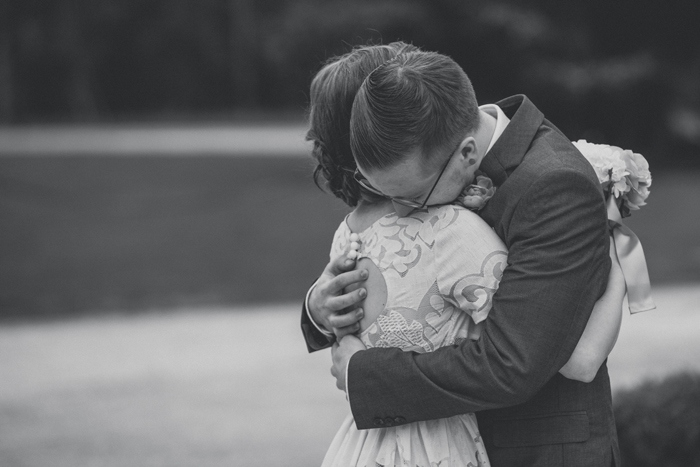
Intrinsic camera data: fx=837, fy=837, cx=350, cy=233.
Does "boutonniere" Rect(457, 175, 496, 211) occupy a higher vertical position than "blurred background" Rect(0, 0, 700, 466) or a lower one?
higher

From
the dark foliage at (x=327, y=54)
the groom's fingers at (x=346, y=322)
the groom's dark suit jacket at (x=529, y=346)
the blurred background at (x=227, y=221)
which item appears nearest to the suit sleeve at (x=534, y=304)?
the groom's dark suit jacket at (x=529, y=346)

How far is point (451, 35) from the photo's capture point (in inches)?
922

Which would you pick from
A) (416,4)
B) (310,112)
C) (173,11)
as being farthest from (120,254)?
(173,11)

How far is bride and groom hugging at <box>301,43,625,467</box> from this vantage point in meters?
1.87

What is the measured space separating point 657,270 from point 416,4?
1767 cm

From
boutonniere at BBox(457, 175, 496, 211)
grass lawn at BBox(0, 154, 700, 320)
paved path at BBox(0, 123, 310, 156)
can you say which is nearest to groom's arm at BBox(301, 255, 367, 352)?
boutonniere at BBox(457, 175, 496, 211)

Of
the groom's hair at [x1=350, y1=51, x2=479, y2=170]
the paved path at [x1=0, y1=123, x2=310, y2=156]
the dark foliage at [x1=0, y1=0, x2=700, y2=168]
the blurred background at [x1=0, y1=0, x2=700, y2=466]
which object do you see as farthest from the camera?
the paved path at [x1=0, y1=123, x2=310, y2=156]

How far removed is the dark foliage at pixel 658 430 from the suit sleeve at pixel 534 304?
7.24 feet

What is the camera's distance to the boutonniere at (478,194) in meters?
1.99

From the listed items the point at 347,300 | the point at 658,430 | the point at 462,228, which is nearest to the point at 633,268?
the point at 462,228

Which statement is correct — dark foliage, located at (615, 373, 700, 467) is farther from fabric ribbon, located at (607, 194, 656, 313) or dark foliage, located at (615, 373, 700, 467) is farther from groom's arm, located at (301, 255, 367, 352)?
groom's arm, located at (301, 255, 367, 352)

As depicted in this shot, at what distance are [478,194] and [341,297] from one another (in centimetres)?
43

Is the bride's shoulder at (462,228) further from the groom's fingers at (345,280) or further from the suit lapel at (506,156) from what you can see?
the groom's fingers at (345,280)

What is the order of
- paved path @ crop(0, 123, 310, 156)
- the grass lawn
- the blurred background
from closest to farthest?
the blurred background → the grass lawn → paved path @ crop(0, 123, 310, 156)
